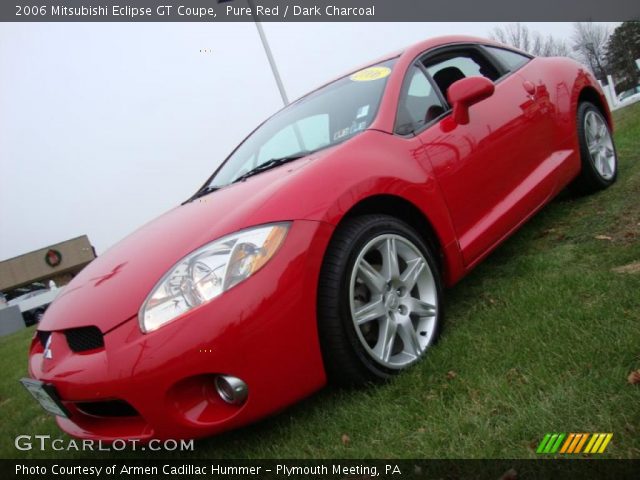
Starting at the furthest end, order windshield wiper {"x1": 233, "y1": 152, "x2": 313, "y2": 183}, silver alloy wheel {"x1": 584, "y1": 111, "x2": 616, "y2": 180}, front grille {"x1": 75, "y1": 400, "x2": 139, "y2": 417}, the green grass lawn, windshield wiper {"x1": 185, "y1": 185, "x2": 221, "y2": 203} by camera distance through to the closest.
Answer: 1. silver alloy wheel {"x1": 584, "y1": 111, "x2": 616, "y2": 180}
2. windshield wiper {"x1": 185, "y1": 185, "x2": 221, "y2": 203}
3. windshield wiper {"x1": 233, "y1": 152, "x2": 313, "y2": 183}
4. front grille {"x1": 75, "y1": 400, "x2": 139, "y2": 417}
5. the green grass lawn

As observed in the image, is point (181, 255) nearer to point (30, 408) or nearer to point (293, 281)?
point (293, 281)

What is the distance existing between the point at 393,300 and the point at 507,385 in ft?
1.90

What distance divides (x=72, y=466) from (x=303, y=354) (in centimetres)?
137

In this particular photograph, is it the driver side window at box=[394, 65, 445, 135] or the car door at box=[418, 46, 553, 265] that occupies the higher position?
the driver side window at box=[394, 65, 445, 135]

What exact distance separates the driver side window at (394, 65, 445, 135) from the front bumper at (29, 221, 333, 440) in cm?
101

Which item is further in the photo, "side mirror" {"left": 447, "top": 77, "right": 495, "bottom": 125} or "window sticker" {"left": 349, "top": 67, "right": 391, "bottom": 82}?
"window sticker" {"left": 349, "top": 67, "right": 391, "bottom": 82}

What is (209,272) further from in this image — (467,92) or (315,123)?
(467,92)

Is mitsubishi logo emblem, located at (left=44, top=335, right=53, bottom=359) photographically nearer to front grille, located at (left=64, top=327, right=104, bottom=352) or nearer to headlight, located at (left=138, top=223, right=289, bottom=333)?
front grille, located at (left=64, top=327, right=104, bottom=352)

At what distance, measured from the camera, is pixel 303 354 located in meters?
1.85

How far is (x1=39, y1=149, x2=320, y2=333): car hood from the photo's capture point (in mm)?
1918

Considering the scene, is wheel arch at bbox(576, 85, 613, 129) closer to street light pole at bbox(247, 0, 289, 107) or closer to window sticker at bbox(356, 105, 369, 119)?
window sticker at bbox(356, 105, 369, 119)

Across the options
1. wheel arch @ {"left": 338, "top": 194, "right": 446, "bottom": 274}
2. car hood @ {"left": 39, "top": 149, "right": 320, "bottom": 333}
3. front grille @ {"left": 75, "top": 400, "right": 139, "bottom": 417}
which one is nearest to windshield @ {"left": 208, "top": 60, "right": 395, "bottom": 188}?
car hood @ {"left": 39, "top": 149, "right": 320, "bottom": 333}

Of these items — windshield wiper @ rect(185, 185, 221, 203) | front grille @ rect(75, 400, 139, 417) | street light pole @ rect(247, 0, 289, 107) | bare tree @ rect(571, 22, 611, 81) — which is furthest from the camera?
bare tree @ rect(571, 22, 611, 81)

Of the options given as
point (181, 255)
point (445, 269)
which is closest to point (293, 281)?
point (181, 255)
